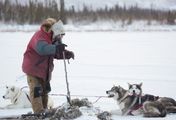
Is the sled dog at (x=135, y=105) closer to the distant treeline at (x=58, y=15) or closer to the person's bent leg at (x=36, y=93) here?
the person's bent leg at (x=36, y=93)

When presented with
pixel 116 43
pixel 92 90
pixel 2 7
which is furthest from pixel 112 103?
pixel 2 7

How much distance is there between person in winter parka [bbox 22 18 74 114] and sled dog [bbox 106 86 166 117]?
1.02 m

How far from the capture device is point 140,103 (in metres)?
6.27

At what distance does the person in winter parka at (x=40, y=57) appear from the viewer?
583 centimetres

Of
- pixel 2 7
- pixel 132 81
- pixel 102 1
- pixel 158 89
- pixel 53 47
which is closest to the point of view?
pixel 53 47

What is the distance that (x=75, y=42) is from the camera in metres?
17.6

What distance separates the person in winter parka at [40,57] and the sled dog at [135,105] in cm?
102

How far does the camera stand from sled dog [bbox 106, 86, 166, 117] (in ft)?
19.6

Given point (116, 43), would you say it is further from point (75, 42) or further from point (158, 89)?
point (158, 89)

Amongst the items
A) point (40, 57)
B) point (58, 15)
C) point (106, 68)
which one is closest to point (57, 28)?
point (40, 57)

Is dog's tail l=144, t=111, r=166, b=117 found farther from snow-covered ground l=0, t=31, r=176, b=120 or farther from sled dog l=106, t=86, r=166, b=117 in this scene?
snow-covered ground l=0, t=31, r=176, b=120

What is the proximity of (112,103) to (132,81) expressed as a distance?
6.78 feet

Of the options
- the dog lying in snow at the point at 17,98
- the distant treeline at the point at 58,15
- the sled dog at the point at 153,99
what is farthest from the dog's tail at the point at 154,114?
the distant treeline at the point at 58,15

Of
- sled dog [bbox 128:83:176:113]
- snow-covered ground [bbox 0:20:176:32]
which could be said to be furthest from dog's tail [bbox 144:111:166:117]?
snow-covered ground [bbox 0:20:176:32]
